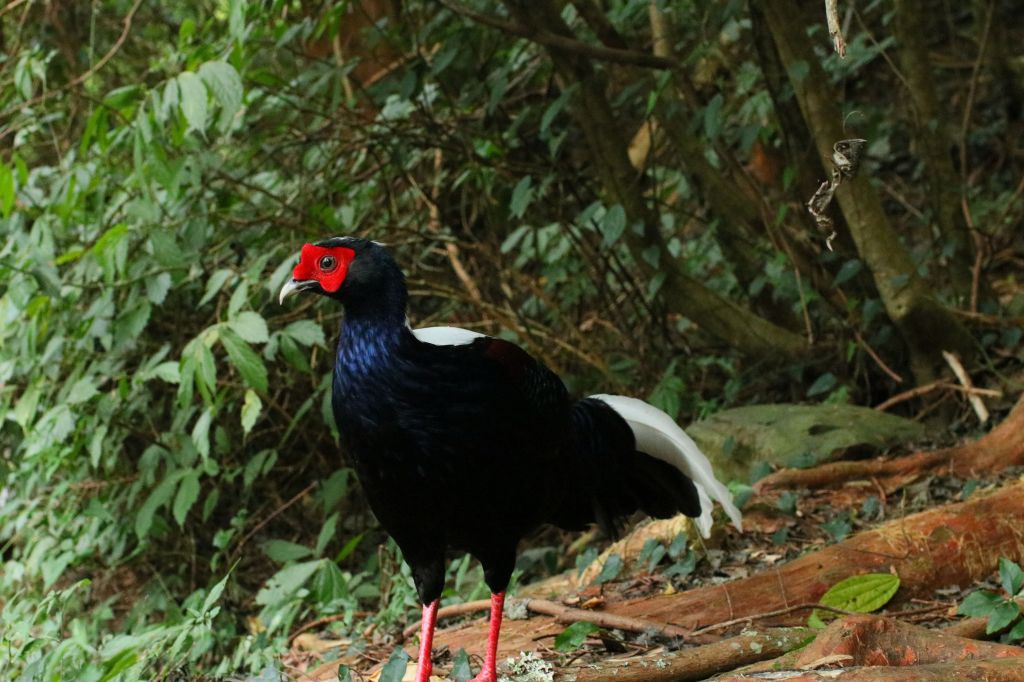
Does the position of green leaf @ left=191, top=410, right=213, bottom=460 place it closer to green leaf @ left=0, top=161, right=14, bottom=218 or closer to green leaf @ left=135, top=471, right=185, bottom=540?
green leaf @ left=135, top=471, right=185, bottom=540

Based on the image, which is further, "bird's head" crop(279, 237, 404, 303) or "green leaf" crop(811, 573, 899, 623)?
"green leaf" crop(811, 573, 899, 623)

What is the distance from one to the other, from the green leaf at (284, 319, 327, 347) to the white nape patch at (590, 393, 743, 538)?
1.23 metres

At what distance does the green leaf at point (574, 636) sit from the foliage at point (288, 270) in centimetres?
67

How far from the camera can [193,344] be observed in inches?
143

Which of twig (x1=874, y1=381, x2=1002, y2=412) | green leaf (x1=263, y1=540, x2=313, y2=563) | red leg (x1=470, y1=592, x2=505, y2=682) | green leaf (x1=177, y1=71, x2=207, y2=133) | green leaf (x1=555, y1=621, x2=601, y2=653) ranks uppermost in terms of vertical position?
green leaf (x1=177, y1=71, x2=207, y2=133)

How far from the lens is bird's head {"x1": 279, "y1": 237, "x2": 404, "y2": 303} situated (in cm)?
277

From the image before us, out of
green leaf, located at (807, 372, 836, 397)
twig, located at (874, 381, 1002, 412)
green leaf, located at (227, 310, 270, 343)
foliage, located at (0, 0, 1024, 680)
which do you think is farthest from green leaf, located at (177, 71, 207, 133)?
twig, located at (874, 381, 1002, 412)

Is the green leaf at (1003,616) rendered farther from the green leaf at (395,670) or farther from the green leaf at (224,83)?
the green leaf at (224,83)

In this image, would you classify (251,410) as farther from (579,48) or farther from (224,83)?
(579,48)

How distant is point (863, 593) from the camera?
10.8ft

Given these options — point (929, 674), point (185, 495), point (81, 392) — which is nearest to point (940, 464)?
point (929, 674)

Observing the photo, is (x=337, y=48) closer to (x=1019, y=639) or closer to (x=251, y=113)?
(x=251, y=113)

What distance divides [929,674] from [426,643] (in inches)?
49.2

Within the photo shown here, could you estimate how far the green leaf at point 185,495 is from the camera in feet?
13.9
